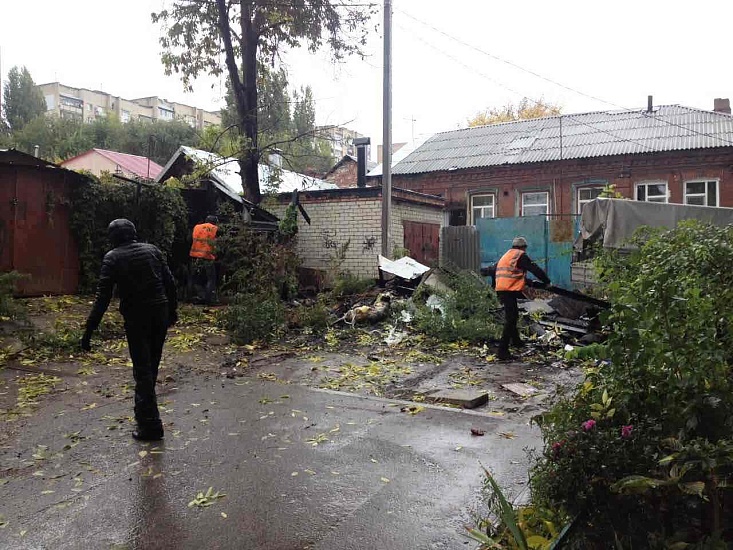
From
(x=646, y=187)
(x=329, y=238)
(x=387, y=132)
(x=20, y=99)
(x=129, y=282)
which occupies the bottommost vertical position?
(x=129, y=282)

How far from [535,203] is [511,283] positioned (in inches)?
626

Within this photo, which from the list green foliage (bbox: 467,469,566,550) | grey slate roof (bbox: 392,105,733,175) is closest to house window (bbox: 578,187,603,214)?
grey slate roof (bbox: 392,105,733,175)

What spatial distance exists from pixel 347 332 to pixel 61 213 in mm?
5856

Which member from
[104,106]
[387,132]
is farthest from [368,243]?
[104,106]

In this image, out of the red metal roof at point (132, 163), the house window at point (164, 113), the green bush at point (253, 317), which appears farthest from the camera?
the house window at point (164, 113)

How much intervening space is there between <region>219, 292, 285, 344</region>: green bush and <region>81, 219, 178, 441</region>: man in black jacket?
3901 mm

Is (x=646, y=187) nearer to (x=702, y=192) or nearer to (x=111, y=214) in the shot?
(x=702, y=192)

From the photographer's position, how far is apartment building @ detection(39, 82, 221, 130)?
72312mm

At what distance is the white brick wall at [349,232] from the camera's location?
531 inches

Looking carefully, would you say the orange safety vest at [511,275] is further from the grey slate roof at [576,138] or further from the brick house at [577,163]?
the grey slate roof at [576,138]

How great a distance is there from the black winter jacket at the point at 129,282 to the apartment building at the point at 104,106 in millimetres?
67062

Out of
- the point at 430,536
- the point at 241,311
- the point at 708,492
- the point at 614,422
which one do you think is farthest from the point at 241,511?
the point at 241,311

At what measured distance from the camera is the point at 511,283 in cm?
786

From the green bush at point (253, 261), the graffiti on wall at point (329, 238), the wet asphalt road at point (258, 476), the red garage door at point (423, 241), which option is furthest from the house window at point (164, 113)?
the wet asphalt road at point (258, 476)
